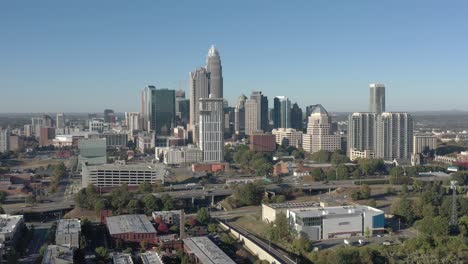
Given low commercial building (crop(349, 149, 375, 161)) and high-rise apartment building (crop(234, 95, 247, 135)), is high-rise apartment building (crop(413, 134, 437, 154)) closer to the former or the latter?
low commercial building (crop(349, 149, 375, 161))

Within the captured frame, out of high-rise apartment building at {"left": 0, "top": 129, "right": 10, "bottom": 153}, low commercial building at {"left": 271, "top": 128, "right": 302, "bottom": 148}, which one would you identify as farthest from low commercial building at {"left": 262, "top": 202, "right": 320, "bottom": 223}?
high-rise apartment building at {"left": 0, "top": 129, "right": 10, "bottom": 153}

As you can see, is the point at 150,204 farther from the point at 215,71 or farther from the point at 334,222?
the point at 215,71

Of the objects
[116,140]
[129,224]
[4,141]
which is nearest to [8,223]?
[129,224]

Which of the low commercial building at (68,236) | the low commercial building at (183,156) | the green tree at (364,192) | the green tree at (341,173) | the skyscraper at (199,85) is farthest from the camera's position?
the skyscraper at (199,85)

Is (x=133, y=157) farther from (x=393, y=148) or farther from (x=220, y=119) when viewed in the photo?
(x=393, y=148)

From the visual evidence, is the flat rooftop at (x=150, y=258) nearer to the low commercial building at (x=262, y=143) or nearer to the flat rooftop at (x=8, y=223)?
the flat rooftop at (x=8, y=223)

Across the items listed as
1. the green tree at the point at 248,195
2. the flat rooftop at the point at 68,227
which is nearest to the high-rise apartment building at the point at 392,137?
the green tree at the point at 248,195
